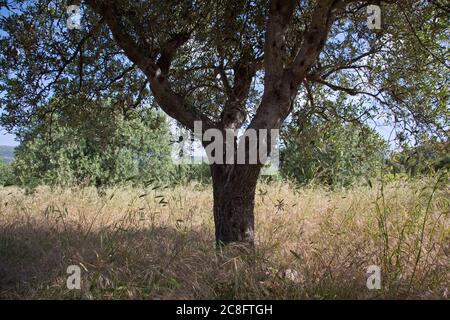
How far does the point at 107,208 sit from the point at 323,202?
3849mm

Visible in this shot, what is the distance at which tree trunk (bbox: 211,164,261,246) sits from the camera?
3.67 m

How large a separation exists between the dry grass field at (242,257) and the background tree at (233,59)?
0.66 m

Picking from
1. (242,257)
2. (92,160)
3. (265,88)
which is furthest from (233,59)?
(92,160)

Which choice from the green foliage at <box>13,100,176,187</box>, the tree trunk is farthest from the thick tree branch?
the green foliage at <box>13,100,176,187</box>

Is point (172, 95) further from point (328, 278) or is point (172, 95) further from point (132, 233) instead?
point (328, 278)

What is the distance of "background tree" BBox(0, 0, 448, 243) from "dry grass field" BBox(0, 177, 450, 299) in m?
0.66

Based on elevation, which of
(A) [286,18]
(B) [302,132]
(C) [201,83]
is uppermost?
(A) [286,18]

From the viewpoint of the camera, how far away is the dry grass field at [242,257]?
2926 millimetres

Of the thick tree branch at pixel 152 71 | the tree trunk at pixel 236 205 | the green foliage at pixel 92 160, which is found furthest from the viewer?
the green foliage at pixel 92 160

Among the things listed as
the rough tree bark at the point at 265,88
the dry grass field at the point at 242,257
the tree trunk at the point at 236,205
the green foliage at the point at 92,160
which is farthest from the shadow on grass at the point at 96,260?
the green foliage at the point at 92,160

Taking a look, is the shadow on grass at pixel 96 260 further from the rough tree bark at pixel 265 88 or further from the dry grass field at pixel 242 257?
the rough tree bark at pixel 265 88
